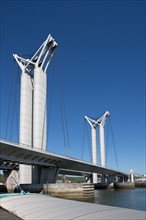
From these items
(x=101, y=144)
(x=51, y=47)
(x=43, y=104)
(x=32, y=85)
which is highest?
(x=51, y=47)

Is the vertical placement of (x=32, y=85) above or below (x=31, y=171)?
above

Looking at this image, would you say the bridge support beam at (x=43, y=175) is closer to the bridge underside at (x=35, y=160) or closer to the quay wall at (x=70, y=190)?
the bridge underside at (x=35, y=160)

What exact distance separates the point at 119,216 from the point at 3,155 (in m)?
52.1

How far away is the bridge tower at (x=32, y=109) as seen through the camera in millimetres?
74688

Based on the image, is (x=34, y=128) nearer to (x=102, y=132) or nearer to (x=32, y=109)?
(x=32, y=109)

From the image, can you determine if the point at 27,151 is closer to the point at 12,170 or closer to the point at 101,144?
the point at 12,170

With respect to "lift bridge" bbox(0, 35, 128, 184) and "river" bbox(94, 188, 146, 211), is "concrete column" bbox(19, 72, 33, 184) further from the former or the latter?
"river" bbox(94, 188, 146, 211)

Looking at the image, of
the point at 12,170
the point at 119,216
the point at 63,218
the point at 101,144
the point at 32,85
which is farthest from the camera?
the point at 101,144

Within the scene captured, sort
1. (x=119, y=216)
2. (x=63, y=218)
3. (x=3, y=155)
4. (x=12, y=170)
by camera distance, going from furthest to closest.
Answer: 1. (x=12, y=170)
2. (x=3, y=155)
3. (x=63, y=218)
4. (x=119, y=216)

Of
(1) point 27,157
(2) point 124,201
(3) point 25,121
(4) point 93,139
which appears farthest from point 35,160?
(4) point 93,139

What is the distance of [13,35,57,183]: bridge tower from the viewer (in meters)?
74.7

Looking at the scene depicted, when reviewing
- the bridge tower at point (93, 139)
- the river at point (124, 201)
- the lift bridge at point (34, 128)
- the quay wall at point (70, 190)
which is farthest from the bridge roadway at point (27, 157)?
the bridge tower at point (93, 139)

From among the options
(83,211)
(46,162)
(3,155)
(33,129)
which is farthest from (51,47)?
(83,211)

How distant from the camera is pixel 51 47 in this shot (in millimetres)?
89000
